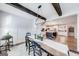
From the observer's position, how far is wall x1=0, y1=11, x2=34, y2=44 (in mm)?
1720

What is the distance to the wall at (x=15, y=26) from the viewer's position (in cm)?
172

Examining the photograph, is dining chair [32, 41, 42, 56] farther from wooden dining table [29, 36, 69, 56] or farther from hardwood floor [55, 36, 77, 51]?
hardwood floor [55, 36, 77, 51]

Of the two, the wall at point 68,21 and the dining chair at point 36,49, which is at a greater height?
the wall at point 68,21

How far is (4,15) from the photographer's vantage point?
1.75m

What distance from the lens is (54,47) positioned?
69.9 inches

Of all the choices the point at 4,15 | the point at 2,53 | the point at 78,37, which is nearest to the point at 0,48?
the point at 2,53

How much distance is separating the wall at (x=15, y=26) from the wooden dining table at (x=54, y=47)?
0.23 m

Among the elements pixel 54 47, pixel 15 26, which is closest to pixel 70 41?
pixel 54 47

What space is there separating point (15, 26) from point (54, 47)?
34.9 inches

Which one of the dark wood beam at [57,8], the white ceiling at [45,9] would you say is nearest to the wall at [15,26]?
the white ceiling at [45,9]

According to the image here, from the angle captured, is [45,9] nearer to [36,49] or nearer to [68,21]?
[68,21]

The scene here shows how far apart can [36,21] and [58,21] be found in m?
0.47

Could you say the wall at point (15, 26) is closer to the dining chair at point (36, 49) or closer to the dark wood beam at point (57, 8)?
the dining chair at point (36, 49)

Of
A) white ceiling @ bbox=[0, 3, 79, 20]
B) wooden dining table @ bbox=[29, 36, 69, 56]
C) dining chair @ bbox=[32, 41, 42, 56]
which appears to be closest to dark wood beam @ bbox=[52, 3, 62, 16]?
Answer: white ceiling @ bbox=[0, 3, 79, 20]
